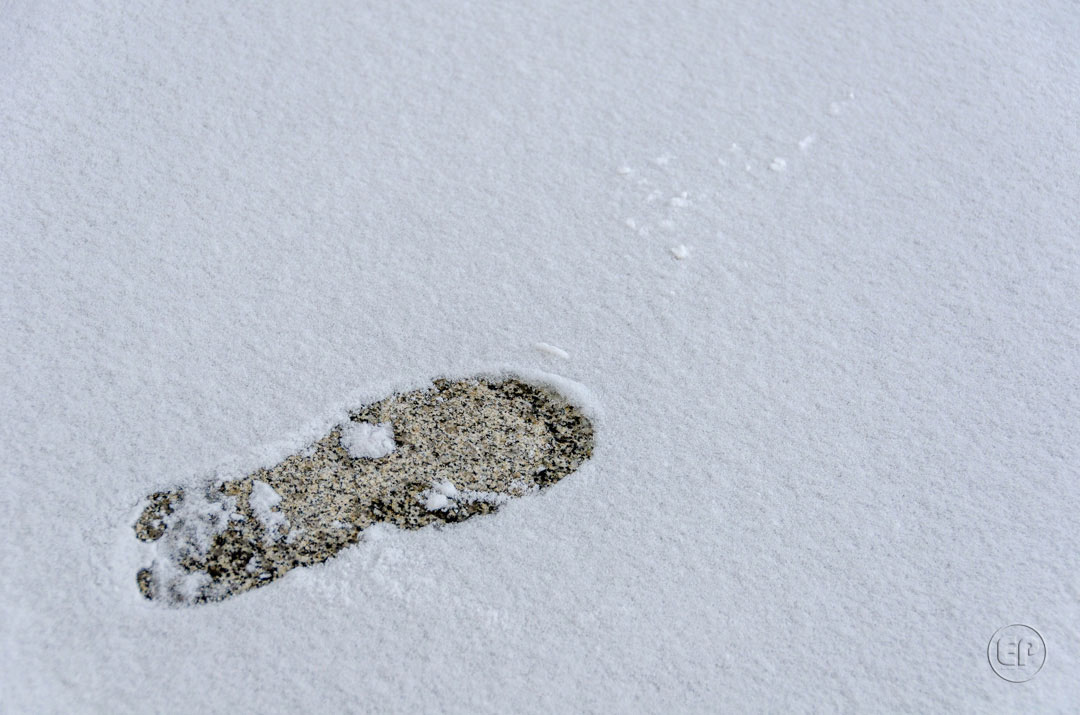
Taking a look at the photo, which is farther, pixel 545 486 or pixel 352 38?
pixel 352 38

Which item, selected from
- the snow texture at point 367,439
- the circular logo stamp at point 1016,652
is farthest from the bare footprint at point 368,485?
the circular logo stamp at point 1016,652

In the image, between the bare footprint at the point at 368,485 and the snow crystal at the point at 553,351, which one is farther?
the snow crystal at the point at 553,351

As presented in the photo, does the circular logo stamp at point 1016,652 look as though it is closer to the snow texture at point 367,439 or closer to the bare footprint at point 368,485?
the bare footprint at point 368,485

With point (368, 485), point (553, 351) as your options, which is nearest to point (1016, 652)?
point (553, 351)

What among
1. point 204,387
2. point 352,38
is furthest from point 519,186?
point 204,387

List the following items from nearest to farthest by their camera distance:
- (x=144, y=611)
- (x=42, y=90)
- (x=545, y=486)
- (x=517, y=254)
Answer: (x=144, y=611)
(x=545, y=486)
(x=517, y=254)
(x=42, y=90)

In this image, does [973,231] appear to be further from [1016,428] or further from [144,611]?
[144,611]

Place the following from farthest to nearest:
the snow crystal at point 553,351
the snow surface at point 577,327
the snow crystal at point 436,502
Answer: the snow crystal at point 553,351
the snow crystal at point 436,502
the snow surface at point 577,327

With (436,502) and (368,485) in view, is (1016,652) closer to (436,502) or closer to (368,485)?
(436,502)
